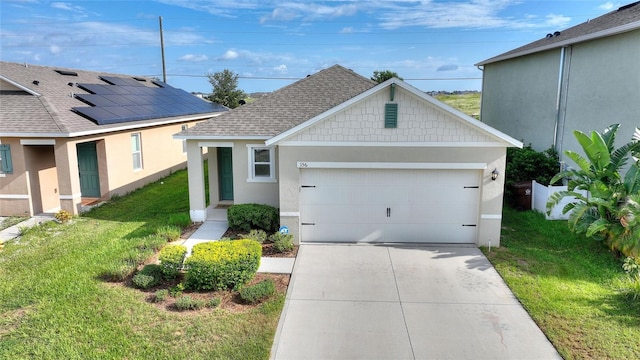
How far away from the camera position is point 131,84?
898 inches

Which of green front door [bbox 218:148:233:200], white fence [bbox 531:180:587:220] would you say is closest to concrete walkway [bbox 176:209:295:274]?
green front door [bbox 218:148:233:200]

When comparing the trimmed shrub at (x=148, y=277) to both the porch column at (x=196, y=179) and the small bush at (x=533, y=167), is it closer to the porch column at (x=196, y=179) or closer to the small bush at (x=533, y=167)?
the porch column at (x=196, y=179)

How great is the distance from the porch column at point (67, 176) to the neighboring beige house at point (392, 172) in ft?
23.4

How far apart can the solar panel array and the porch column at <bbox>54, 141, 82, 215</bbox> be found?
1617 mm

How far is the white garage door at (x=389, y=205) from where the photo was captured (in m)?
10.9

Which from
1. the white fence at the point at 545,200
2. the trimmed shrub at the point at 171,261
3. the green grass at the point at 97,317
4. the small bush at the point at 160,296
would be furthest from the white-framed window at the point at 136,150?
the white fence at the point at 545,200

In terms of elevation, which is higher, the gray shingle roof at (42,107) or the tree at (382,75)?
the tree at (382,75)

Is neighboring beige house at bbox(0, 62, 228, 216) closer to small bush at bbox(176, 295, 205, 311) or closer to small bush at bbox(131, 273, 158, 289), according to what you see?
small bush at bbox(131, 273, 158, 289)

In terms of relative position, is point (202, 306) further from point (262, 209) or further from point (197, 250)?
point (262, 209)

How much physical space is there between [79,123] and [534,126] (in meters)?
17.1

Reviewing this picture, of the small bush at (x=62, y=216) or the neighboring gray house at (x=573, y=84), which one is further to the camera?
the small bush at (x=62, y=216)

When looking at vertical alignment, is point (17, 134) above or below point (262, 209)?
above

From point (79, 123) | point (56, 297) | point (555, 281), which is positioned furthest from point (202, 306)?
point (79, 123)

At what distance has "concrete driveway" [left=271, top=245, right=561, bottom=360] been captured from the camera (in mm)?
6488
